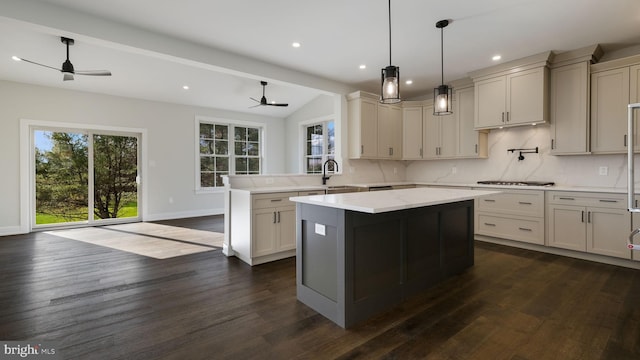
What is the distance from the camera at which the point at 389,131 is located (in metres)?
5.68

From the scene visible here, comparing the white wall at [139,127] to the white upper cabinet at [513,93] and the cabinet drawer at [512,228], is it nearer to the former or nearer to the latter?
the white upper cabinet at [513,93]

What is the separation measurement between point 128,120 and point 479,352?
282 inches

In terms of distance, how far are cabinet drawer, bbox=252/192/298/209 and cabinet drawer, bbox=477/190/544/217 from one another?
3.05m

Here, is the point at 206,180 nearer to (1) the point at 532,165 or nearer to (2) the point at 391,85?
(2) the point at 391,85

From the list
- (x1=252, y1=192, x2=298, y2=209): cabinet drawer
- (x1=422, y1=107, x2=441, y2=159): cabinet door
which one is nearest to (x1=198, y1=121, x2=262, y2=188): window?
(x1=252, y1=192, x2=298, y2=209): cabinet drawer

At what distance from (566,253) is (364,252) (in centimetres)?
337

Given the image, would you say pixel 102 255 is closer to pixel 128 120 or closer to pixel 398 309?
pixel 128 120

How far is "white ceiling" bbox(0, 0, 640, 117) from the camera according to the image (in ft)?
9.52

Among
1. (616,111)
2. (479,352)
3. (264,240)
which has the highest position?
(616,111)

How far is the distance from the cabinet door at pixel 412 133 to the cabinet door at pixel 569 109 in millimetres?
2098

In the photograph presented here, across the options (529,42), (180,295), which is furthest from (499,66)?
(180,295)

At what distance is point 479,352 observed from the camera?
1.83 metres

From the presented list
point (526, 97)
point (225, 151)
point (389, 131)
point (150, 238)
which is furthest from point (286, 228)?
point (225, 151)

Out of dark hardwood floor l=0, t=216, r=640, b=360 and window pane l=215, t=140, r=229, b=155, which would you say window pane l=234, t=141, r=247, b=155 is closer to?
window pane l=215, t=140, r=229, b=155
